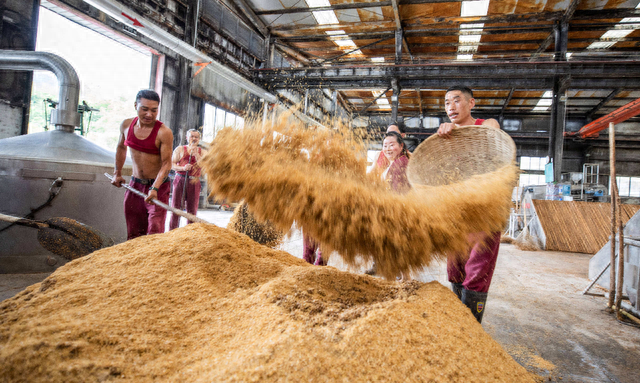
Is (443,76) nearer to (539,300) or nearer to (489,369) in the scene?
(539,300)

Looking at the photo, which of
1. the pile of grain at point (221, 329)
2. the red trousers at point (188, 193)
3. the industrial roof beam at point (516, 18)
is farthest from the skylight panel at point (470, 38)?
the pile of grain at point (221, 329)

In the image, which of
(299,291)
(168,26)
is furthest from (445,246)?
(168,26)

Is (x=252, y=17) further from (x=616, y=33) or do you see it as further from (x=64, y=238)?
(x=616, y=33)

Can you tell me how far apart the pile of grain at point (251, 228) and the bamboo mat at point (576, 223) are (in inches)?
204

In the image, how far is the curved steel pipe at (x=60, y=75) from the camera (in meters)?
2.95

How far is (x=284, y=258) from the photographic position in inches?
65.3

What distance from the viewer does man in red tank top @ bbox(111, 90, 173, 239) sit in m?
2.51

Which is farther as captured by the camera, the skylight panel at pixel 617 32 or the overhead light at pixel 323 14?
the skylight panel at pixel 617 32

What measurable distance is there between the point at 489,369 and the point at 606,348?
1.42 meters

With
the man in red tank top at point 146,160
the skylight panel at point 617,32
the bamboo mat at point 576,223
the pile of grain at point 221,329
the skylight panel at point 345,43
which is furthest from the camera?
the skylight panel at point 345,43

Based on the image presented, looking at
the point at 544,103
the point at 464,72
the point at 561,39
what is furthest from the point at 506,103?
the point at 464,72

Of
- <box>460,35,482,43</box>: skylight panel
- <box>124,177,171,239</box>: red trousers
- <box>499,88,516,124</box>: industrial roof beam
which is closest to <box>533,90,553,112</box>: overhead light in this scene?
<box>499,88,516,124</box>: industrial roof beam

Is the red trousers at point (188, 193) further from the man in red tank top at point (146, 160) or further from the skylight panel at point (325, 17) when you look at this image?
the skylight panel at point (325, 17)

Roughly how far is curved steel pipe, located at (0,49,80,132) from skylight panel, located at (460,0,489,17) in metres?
8.01
